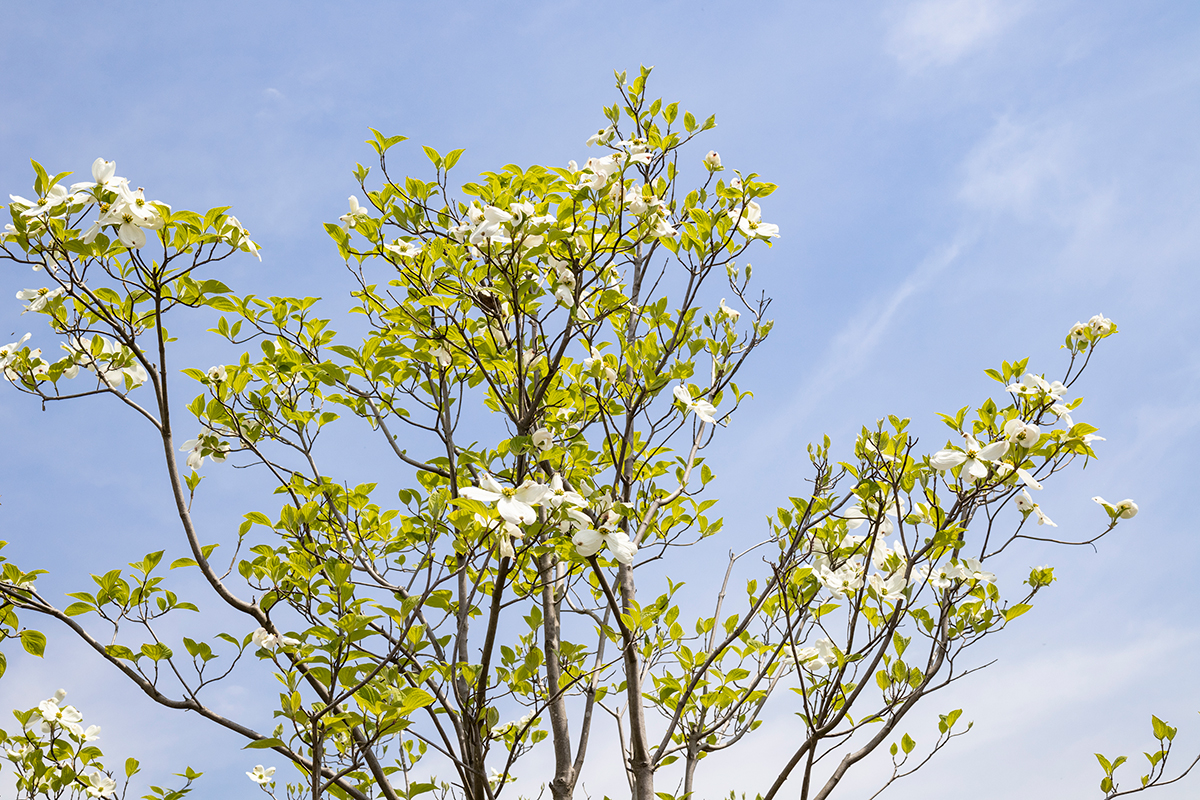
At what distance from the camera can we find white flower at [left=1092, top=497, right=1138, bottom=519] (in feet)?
8.05

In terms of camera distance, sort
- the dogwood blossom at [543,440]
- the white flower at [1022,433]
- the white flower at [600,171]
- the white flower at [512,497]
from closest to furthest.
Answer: the white flower at [512,497] < the white flower at [1022,433] < the dogwood blossom at [543,440] < the white flower at [600,171]

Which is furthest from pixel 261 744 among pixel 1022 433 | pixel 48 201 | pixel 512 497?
pixel 1022 433

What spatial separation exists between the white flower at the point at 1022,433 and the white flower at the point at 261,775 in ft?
11.8

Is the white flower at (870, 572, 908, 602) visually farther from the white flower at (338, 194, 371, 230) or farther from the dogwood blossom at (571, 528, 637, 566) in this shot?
the white flower at (338, 194, 371, 230)

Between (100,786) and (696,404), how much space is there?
2.56 metres

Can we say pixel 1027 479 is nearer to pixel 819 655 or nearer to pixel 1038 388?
pixel 1038 388

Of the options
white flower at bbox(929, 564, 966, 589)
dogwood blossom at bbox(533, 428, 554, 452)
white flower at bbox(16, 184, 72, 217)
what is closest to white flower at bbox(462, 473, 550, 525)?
dogwood blossom at bbox(533, 428, 554, 452)

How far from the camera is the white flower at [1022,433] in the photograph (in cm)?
215

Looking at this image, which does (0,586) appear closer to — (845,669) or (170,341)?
(170,341)

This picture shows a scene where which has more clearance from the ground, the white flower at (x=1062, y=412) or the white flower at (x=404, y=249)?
the white flower at (x=404, y=249)

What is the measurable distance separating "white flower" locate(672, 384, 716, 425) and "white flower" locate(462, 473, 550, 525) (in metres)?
0.97

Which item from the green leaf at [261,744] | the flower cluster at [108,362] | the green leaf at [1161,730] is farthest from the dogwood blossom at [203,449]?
the green leaf at [1161,730]

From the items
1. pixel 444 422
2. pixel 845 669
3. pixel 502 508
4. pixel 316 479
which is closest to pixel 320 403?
pixel 316 479

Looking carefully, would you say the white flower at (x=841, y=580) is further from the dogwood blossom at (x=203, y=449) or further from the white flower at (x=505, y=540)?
the dogwood blossom at (x=203, y=449)
